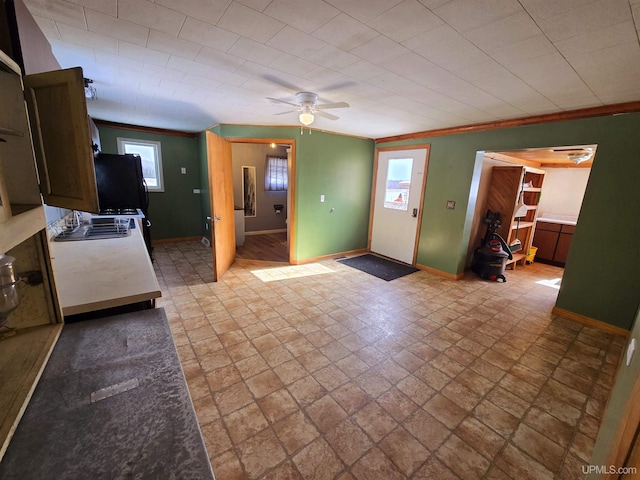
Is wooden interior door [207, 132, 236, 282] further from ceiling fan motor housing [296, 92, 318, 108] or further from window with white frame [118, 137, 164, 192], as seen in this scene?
window with white frame [118, 137, 164, 192]

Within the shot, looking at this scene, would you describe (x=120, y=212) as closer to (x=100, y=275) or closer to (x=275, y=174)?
(x=100, y=275)

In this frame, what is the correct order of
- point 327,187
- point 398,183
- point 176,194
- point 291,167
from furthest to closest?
point 176,194
point 398,183
point 327,187
point 291,167

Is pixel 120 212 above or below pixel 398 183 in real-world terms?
below

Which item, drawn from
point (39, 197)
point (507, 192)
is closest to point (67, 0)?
point (39, 197)

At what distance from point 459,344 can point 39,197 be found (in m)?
3.08

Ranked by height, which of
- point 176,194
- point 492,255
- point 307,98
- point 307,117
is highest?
point 307,98

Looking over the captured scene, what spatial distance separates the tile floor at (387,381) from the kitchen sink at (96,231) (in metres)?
0.93

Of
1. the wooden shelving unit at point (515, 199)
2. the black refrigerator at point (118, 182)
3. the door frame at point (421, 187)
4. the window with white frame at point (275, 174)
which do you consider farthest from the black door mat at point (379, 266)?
the black refrigerator at point (118, 182)

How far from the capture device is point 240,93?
2.72m

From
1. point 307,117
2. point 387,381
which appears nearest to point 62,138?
point 307,117

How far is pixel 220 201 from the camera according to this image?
3.86 metres

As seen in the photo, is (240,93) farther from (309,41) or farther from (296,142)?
(296,142)

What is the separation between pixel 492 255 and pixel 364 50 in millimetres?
3792

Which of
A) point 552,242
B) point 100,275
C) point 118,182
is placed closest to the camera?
point 100,275
